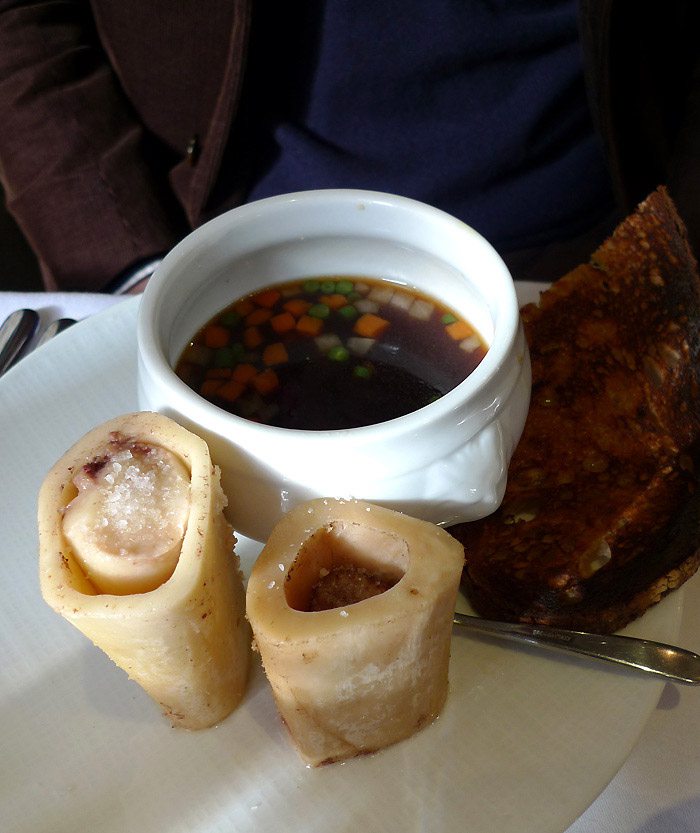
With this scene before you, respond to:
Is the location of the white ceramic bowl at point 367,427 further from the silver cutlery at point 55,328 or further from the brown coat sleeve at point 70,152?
the brown coat sleeve at point 70,152

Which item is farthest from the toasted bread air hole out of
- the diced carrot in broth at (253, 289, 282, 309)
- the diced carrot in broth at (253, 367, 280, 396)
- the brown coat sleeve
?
the brown coat sleeve

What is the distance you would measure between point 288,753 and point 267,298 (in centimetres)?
54

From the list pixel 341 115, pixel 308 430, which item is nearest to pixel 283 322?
pixel 308 430

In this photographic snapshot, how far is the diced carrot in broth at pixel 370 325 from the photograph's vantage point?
1004 millimetres

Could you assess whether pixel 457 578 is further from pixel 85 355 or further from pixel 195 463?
pixel 85 355

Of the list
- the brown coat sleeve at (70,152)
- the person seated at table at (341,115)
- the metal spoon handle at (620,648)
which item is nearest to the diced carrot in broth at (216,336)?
the metal spoon handle at (620,648)

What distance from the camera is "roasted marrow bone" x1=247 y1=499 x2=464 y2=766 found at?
669 mm

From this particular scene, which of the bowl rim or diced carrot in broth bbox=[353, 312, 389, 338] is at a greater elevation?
the bowl rim

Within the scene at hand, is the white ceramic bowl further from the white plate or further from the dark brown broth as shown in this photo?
the white plate

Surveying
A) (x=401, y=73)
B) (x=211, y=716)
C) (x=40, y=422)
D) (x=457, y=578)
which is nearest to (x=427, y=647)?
(x=457, y=578)

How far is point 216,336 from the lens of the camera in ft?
3.24

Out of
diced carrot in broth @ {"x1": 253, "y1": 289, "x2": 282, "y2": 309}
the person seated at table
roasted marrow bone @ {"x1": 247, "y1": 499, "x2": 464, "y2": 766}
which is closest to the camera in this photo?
roasted marrow bone @ {"x1": 247, "y1": 499, "x2": 464, "y2": 766}

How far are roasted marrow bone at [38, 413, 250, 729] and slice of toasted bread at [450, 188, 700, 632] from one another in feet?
0.97

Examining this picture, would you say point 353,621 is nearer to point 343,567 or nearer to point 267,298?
point 343,567
